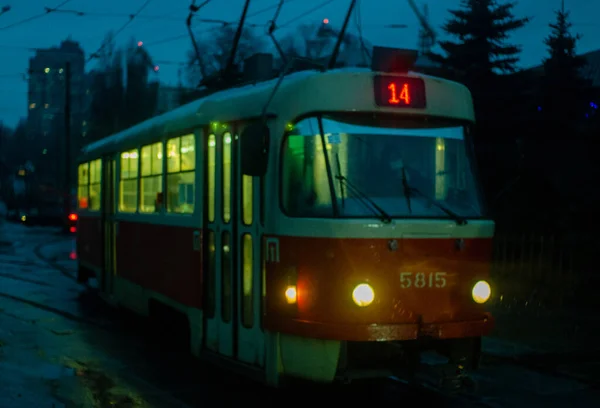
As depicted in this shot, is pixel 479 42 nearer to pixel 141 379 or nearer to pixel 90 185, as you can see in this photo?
pixel 90 185

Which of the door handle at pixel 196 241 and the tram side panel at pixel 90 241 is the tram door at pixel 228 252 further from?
the tram side panel at pixel 90 241

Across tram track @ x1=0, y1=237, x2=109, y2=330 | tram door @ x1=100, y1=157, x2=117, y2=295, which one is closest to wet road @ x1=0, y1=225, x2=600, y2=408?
tram track @ x1=0, y1=237, x2=109, y2=330

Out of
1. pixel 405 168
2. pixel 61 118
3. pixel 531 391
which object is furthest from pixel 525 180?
pixel 61 118

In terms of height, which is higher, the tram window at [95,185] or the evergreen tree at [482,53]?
the evergreen tree at [482,53]

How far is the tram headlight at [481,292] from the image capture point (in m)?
7.28

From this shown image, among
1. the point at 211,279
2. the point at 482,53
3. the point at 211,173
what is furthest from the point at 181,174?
the point at 482,53

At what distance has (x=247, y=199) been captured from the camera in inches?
305

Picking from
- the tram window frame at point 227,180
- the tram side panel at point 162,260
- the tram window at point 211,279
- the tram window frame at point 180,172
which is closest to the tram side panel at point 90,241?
the tram side panel at point 162,260

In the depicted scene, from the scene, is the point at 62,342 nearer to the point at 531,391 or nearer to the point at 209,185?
the point at 209,185

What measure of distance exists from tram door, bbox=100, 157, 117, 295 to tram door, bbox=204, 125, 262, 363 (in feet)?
14.6

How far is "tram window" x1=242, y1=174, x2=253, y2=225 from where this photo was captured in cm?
768

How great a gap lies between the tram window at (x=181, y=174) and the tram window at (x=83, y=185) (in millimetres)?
5653

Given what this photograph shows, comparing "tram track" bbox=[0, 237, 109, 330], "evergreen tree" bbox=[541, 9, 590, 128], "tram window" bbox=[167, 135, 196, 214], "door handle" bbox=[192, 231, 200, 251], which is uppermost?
"evergreen tree" bbox=[541, 9, 590, 128]

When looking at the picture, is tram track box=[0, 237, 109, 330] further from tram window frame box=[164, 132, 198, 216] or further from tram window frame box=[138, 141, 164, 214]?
tram window frame box=[164, 132, 198, 216]
